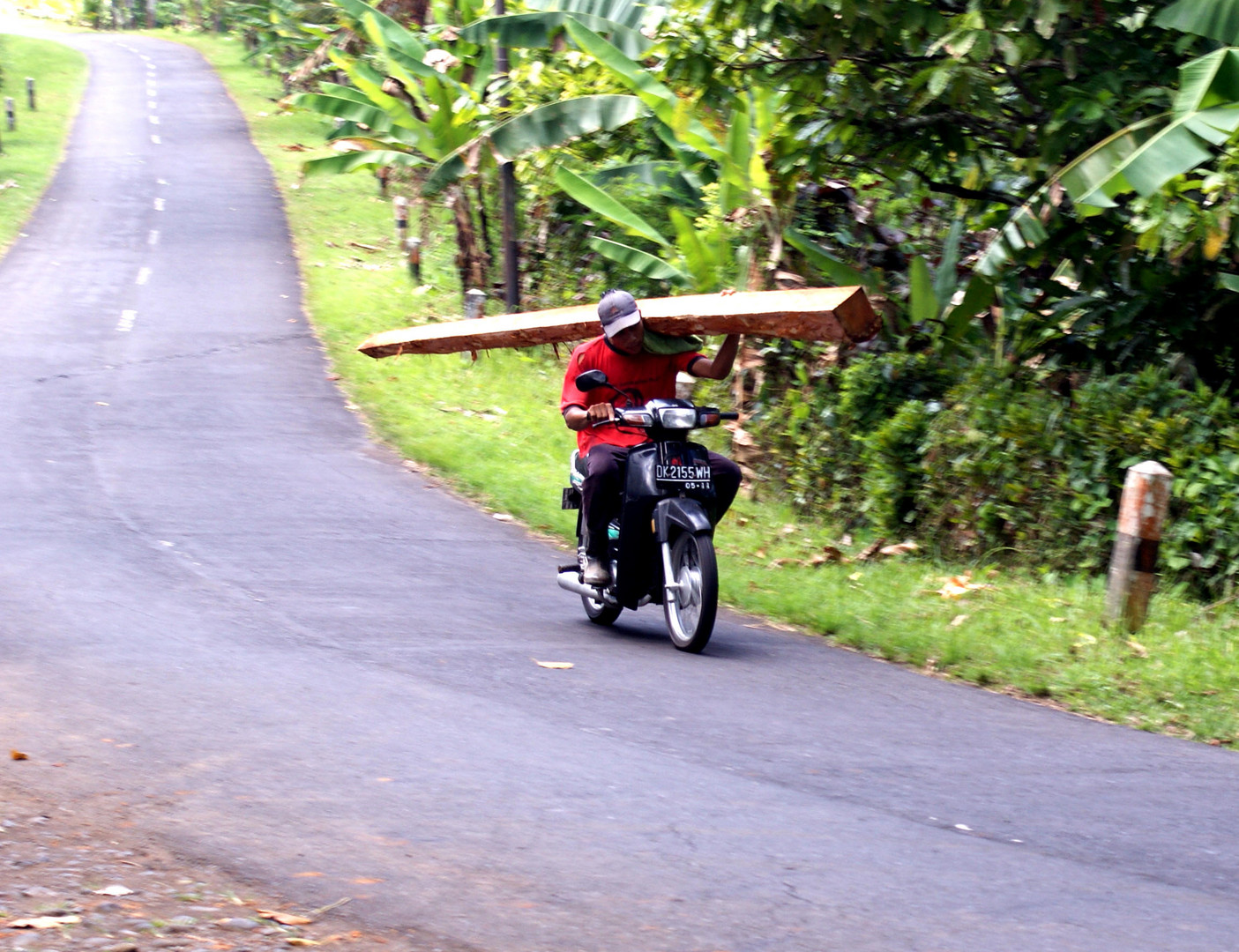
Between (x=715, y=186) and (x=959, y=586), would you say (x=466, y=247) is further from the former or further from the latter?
(x=959, y=586)

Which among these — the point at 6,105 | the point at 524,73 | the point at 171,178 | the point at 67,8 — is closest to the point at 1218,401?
the point at 524,73

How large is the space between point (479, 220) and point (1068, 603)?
13.5 meters

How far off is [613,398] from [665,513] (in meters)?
0.98

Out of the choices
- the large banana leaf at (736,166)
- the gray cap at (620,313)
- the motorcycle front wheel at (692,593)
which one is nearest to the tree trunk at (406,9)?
the large banana leaf at (736,166)

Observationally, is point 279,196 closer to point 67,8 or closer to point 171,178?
point 171,178

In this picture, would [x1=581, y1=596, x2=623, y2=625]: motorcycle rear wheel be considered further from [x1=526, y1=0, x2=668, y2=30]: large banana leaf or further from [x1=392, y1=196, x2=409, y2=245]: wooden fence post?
[x1=392, y1=196, x2=409, y2=245]: wooden fence post

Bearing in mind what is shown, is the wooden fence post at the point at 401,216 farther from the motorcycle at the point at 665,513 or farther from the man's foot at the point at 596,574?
the motorcycle at the point at 665,513

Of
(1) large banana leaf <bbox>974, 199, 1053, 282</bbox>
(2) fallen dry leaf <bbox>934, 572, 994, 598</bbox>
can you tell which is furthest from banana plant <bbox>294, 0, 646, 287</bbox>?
(2) fallen dry leaf <bbox>934, 572, 994, 598</bbox>

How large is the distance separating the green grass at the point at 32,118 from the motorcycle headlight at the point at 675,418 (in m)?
20.4

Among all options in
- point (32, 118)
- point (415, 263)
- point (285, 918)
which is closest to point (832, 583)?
point (285, 918)

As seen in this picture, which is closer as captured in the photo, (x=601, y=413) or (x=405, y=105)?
(x=601, y=413)

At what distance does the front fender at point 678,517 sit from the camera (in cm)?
777

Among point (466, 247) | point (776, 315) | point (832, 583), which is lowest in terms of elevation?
point (832, 583)

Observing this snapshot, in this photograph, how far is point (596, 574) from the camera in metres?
8.44
